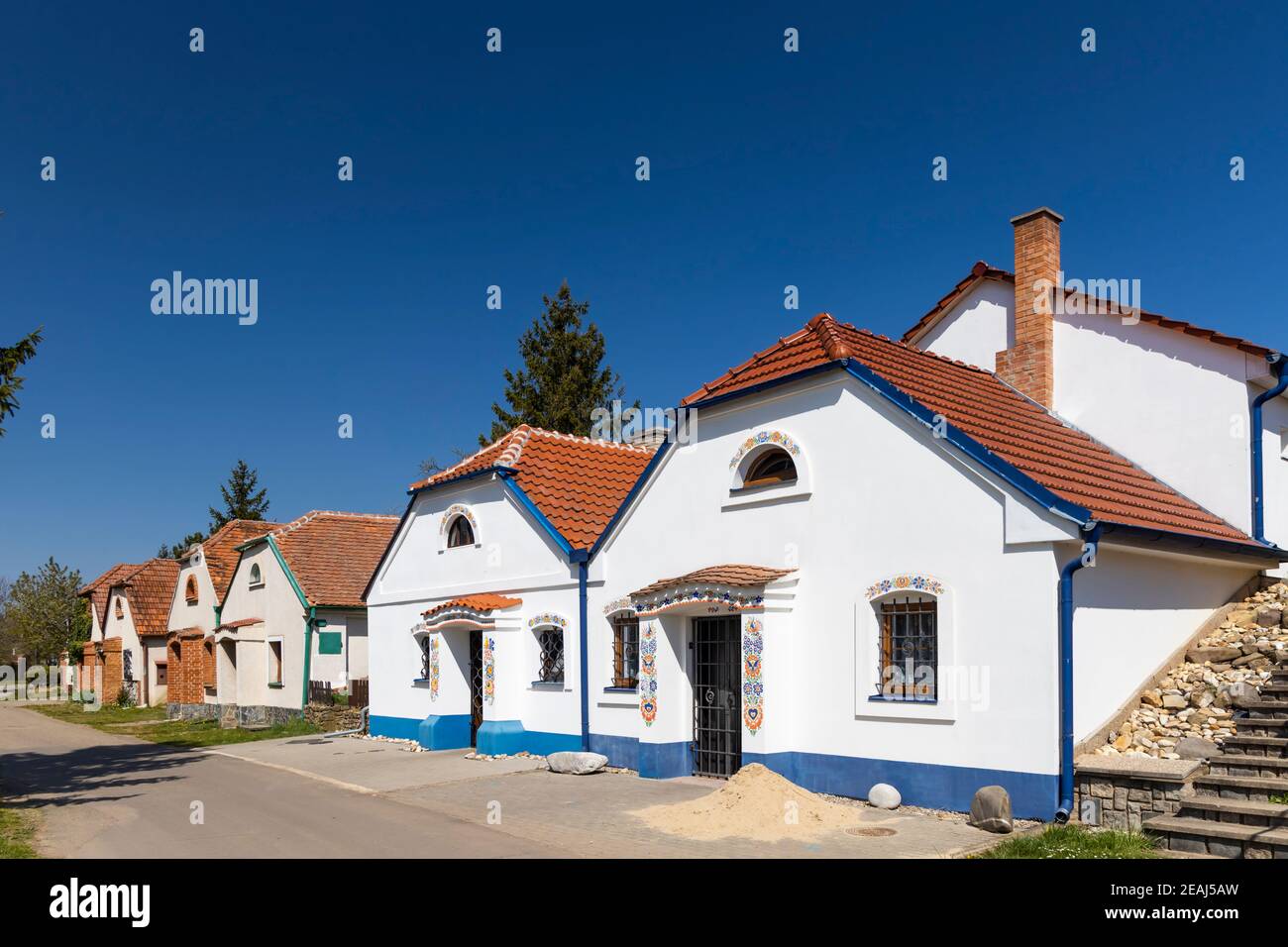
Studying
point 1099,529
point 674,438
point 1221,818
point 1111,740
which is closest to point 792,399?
point 674,438

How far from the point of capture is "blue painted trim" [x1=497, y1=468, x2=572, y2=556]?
1742 cm

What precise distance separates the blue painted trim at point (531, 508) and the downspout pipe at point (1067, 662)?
871 centimetres

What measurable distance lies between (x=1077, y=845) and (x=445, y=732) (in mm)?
13042

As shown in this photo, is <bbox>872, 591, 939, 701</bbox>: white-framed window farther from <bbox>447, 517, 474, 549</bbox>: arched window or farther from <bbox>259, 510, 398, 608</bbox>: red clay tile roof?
<bbox>259, 510, 398, 608</bbox>: red clay tile roof

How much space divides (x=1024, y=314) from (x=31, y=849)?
48.9 ft

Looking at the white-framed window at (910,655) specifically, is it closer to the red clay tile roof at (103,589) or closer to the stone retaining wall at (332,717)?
the stone retaining wall at (332,717)

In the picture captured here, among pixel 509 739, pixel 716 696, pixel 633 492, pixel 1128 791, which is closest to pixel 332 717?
pixel 509 739

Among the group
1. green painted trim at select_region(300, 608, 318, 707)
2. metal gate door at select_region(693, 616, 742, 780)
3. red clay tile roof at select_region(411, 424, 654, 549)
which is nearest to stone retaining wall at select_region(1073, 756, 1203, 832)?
metal gate door at select_region(693, 616, 742, 780)

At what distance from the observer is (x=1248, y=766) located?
9914 mm

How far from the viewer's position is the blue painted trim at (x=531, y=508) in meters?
17.4

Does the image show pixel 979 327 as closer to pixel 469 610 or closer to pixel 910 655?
pixel 910 655

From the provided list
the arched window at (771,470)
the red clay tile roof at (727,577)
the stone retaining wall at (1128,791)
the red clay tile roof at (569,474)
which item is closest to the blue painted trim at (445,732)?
the red clay tile roof at (569,474)

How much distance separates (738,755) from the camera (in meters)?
13.9
